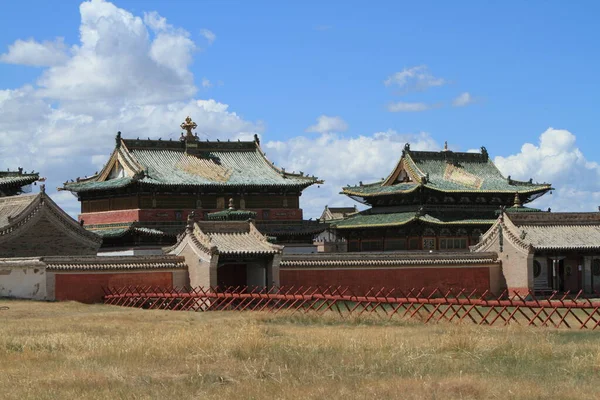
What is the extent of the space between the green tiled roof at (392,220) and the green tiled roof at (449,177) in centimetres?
137

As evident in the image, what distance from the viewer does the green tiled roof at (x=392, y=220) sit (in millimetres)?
62344

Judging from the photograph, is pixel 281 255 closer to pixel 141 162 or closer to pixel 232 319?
pixel 232 319

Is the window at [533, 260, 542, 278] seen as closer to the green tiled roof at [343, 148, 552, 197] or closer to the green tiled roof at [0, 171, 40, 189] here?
the green tiled roof at [343, 148, 552, 197]

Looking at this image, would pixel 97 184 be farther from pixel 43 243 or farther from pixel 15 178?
pixel 43 243

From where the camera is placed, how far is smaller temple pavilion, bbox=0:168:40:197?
59844 mm

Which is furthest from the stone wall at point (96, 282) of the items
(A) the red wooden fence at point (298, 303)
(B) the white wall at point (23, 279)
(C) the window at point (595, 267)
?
(C) the window at point (595, 267)

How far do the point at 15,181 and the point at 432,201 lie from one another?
2389cm

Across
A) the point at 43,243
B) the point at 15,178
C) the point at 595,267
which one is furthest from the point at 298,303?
the point at 15,178

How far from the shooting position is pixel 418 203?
212 feet

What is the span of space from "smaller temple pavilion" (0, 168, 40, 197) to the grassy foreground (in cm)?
2823

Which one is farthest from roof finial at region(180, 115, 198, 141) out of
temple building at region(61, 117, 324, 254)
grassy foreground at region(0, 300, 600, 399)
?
grassy foreground at region(0, 300, 600, 399)

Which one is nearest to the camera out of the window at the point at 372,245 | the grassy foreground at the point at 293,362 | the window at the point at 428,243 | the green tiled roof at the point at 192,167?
the grassy foreground at the point at 293,362

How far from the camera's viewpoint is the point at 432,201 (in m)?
64.6

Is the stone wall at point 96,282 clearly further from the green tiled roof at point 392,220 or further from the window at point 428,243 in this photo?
the window at point 428,243
